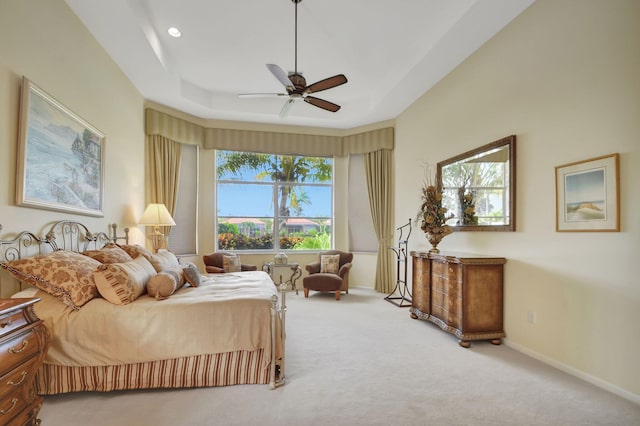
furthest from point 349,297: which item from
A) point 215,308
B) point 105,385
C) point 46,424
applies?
point 46,424

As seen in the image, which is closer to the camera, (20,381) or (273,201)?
(20,381)

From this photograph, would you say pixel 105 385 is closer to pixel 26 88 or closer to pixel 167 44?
pixel 26 88

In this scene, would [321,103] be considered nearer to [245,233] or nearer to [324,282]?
[324,282]

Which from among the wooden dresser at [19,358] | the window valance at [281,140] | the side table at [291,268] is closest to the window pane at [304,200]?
the window valance at [281,140]

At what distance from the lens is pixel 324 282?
570 cm

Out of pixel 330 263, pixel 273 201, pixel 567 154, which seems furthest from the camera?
pixel 273 201

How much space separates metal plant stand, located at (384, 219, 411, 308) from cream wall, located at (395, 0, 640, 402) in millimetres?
1592

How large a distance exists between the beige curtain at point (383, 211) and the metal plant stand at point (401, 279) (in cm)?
25

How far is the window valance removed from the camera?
6176 millimetres

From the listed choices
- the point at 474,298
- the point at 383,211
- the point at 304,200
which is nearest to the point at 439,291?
the point at 474,298

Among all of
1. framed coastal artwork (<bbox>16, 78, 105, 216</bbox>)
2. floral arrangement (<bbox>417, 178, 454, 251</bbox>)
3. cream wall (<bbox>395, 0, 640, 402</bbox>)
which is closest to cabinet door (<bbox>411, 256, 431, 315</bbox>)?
floral arrangement (<bbox>417, 178, 454, 251</bbox>)

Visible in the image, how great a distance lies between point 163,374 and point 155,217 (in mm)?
2820

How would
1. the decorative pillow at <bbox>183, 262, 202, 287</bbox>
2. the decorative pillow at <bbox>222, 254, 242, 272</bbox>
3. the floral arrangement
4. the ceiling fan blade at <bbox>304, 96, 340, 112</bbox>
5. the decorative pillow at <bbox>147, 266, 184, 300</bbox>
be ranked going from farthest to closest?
the decorative pillow at <bbox>222, 254, 242, 272</bbox> < the floral arrangement < the ceiling fan blade at <bbox>304, 96, 340, 112</bbox> < the decorative pillow at <bbox>183, 262, 202, 287</bbox> < the decorative pillow at <bbox>147, 266, 184, 300</bbox>

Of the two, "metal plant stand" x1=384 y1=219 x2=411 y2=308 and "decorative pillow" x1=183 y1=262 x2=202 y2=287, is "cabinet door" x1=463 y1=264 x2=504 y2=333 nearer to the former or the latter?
"metal plant stand" x1=384 y1=219 x2=411 y2=308
